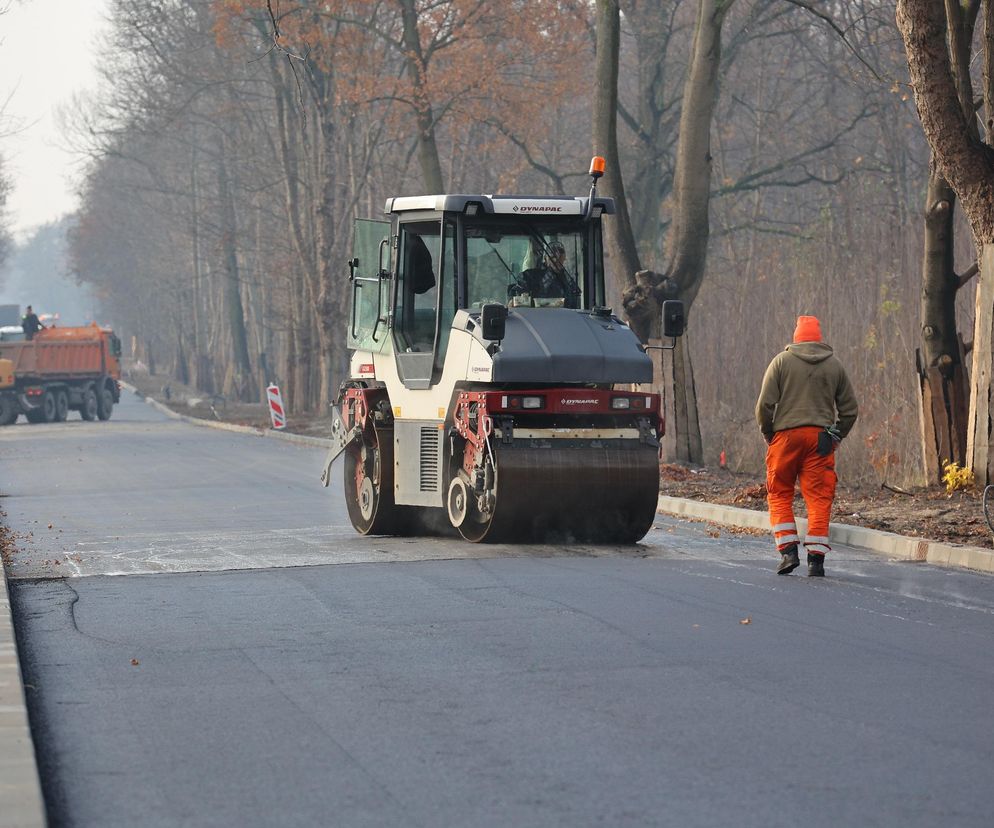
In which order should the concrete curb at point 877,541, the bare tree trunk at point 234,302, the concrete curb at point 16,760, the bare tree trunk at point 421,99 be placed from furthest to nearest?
the bare tree trunk at point 234,302
the bare tree trunk at point 421,99
the concrete curb at point 877,541
the concrete curb at point 16,760

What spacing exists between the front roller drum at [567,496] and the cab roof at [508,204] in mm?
2339

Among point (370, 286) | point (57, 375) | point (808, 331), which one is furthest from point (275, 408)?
point (808, 331)

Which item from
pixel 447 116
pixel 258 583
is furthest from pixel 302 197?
pixel 258 583

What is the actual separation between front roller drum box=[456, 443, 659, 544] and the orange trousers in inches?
64.5

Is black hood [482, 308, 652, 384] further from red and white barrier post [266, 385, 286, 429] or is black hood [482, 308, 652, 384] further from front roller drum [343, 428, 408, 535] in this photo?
red and white barrier post [266, 385, 286, 429]

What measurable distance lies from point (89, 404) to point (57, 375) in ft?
5.15

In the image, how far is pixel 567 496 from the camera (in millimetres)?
13336

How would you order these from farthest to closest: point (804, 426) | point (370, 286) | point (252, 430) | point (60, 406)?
point (60, 406), point (252, 430), point (370, 286), point (804, 426)

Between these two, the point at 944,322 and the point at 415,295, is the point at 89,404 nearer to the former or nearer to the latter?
the point at 944,322

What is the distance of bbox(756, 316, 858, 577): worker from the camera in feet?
39.1

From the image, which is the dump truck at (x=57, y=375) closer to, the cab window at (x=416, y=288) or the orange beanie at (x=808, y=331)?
the cab window at (x=416, y=288)

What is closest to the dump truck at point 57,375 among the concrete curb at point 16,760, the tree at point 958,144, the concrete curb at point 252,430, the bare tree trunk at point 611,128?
the concrete curb at point 252,430

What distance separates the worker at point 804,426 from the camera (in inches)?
470

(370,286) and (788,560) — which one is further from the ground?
(370,286)
